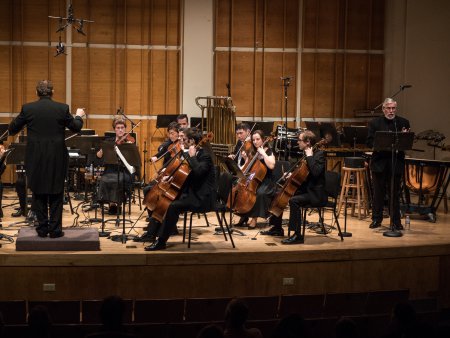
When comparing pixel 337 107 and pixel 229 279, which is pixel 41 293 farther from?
pixel 337 107

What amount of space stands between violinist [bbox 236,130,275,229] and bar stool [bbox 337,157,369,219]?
4.45ft

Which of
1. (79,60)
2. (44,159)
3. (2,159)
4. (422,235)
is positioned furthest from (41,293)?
(79,60)

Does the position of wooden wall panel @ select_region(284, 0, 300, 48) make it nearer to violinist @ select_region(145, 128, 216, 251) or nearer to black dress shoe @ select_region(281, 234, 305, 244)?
black dress shoe @ select_region(281, 234, 305, 244)

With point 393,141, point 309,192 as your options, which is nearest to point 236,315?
point 309,192

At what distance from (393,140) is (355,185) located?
1.53 m

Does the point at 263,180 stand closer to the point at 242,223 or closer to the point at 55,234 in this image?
the point at 242,223

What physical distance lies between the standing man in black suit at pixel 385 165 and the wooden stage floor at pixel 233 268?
0.72 m

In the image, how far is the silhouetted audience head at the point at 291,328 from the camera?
427 centimetres

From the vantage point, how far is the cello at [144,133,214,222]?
298 inches

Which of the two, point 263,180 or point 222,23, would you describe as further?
point 222,23

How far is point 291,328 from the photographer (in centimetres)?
434

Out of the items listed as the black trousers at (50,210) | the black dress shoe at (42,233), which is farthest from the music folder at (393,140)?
the black dress shoe at (42,233)

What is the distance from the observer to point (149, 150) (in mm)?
13586

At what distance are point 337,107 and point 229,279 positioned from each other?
7146 mm
